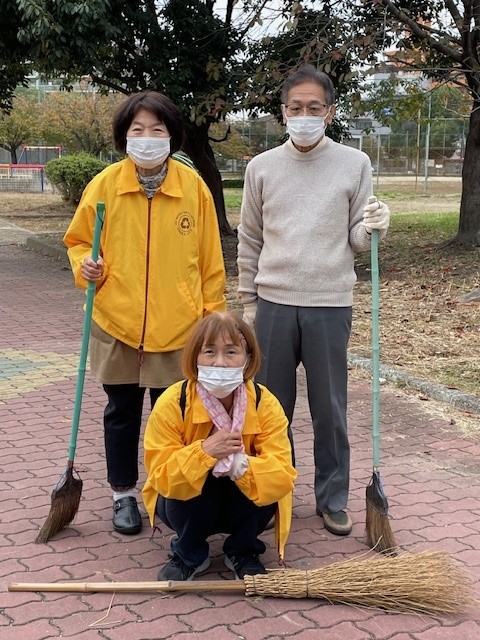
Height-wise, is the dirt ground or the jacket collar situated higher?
the jacket collar

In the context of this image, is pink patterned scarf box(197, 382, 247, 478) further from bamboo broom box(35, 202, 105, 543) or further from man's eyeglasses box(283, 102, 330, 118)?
man's eyeglasses box(283, 102, 330, 118)

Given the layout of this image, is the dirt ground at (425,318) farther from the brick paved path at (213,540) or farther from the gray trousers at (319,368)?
the gray trousers at (319,368)

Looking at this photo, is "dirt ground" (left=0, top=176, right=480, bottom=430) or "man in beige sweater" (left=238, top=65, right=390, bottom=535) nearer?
"man in beige sweater" (left=238, top=65, right=390, bottom=535)

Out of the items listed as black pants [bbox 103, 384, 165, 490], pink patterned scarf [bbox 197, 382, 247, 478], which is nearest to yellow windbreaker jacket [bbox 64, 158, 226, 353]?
black pants [bbox 103, 384, 165, 490]

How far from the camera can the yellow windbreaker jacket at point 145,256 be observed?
3.51m

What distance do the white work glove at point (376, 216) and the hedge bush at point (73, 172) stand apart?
18.7 meters

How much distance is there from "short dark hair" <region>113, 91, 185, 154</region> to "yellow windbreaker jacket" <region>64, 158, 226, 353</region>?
0.12 m

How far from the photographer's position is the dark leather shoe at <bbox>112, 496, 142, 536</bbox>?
3689 millimetres

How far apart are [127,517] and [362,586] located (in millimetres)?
1152

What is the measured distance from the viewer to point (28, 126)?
122 feet

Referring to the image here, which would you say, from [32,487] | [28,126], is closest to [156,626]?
[32,487]

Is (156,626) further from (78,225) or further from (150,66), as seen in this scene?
(150,66)

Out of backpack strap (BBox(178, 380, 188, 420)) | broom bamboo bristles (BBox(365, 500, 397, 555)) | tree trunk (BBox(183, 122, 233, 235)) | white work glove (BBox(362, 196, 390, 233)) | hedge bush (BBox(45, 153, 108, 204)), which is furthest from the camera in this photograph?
hedge bush (BBox(45, 153, 108, 204))

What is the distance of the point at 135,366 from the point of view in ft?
11.9
